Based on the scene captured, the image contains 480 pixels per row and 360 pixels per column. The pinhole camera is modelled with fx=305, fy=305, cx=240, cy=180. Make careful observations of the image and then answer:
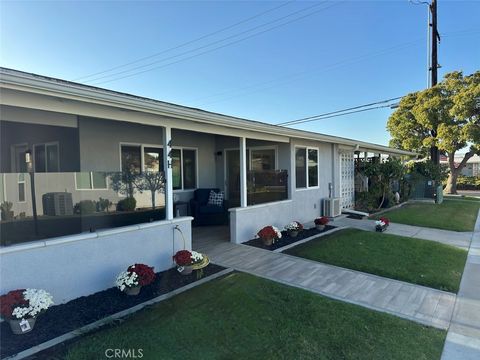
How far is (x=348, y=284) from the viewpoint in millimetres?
4688

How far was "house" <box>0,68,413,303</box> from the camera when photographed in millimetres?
3627

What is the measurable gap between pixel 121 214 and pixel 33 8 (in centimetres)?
524

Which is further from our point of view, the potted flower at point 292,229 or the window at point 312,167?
the window at point 312,167

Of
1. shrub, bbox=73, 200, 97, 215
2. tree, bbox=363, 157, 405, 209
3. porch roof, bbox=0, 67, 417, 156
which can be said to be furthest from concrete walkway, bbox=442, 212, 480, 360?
tree, bbox=363, 157, 405, 209

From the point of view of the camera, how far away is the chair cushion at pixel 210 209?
336 inches

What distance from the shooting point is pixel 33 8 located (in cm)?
654

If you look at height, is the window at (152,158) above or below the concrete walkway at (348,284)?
above

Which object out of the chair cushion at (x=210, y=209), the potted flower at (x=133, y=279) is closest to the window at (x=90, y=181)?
the potted flower at (x=133, y=279)

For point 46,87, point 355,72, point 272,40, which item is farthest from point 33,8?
point 355,72

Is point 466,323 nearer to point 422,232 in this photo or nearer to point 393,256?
point 393,256

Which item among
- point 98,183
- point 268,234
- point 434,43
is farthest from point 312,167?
point 434,43

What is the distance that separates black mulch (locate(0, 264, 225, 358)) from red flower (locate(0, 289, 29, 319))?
293mm

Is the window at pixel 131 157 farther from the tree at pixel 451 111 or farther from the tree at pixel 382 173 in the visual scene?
the tree at pixel 451 111

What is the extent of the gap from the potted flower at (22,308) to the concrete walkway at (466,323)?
13.3ft
